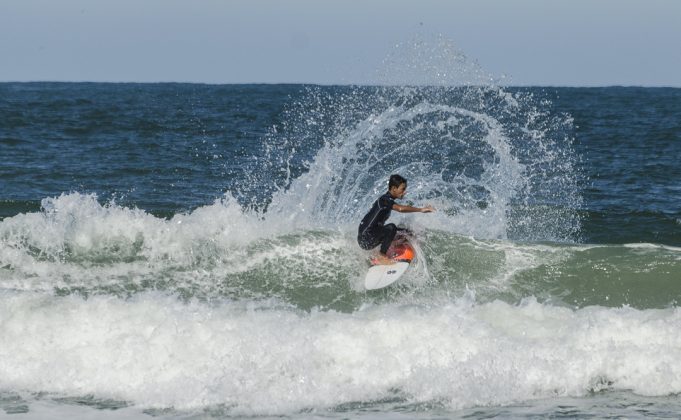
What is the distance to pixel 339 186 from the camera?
17.2m

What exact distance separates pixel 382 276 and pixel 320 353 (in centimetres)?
251

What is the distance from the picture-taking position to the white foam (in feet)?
29.1

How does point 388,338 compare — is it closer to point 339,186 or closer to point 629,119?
point 339,186

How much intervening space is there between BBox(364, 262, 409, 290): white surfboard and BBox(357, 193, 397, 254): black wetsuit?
0.24 metres

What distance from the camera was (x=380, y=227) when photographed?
11.9m

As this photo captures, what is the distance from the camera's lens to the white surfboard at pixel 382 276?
38.6 feet

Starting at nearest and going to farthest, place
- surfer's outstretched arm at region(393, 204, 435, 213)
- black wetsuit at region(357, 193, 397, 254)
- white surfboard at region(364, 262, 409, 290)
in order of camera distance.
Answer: surfer's outstretched arm at region(393, 204, 435, 213) → white surfboard at region(364, 262, 409, 290) → black wetsuit at region(357, 193, 397, 254)

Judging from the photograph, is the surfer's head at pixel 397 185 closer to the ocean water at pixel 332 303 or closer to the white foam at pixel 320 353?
the ocean water at pixel 332 303

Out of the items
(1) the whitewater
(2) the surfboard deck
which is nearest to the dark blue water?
(1) the whitewater

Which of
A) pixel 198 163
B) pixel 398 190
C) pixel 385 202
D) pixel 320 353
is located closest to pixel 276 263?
pixel 385 202

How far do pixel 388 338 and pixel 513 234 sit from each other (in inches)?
241

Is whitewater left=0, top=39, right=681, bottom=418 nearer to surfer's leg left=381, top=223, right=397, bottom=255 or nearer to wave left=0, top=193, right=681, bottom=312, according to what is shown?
wave left=0, top=193, right=681, bottom=312

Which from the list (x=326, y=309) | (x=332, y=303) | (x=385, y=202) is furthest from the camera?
(x=385, y=202)

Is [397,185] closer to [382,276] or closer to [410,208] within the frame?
[410,208]
